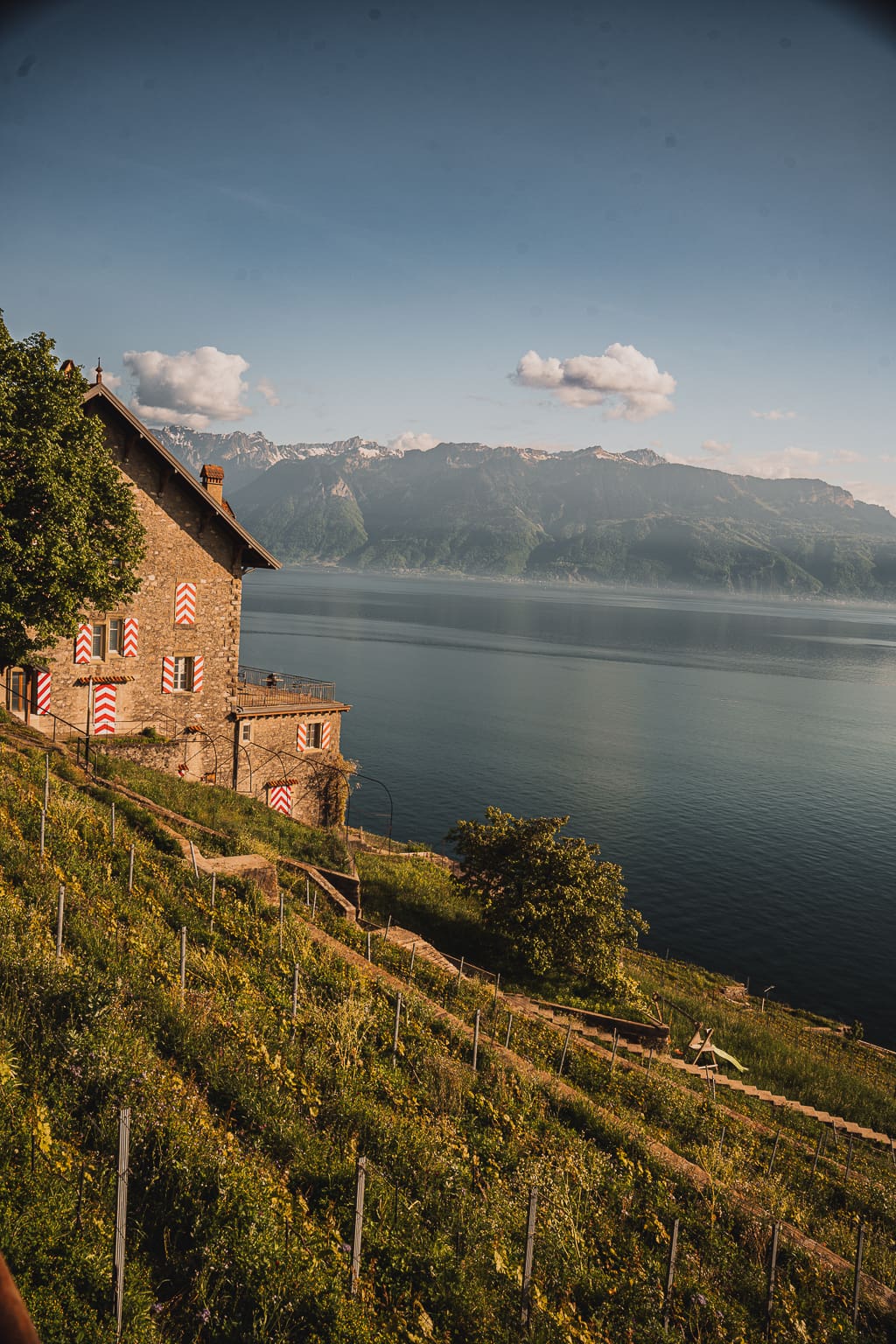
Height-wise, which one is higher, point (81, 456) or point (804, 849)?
point (81, 456)

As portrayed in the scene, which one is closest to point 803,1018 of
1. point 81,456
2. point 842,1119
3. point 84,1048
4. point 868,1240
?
point 842,1119

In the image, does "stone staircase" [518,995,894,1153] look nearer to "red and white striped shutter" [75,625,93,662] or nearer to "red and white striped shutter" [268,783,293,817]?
"red and white striped shutter" [268,783,293,817]

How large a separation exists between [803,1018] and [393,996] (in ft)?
103

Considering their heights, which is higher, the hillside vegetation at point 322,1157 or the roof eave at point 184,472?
the roof eave at point 184,472

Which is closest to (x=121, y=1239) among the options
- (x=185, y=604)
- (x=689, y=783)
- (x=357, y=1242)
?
(x=357, y=1242)

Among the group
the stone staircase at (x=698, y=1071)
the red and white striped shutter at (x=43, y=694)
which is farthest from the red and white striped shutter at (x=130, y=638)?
the stone staircase at (x=698, y=1071)

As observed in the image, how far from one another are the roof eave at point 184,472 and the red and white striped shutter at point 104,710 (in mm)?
8792

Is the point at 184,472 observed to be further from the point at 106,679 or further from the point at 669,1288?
the point at 669,1288

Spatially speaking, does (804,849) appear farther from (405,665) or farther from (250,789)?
(405,665)

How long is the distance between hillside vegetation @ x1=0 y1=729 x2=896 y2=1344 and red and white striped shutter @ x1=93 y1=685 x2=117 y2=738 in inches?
529

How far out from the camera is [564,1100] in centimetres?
1468

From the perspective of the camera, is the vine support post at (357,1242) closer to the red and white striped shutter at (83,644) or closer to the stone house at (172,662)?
the stone house at (172,662)

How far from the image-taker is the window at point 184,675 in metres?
34.3

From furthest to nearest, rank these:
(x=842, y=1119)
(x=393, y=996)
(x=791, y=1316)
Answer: (x=842, y=1119) → (x=393, y=996) → (x=791, y=1316)
